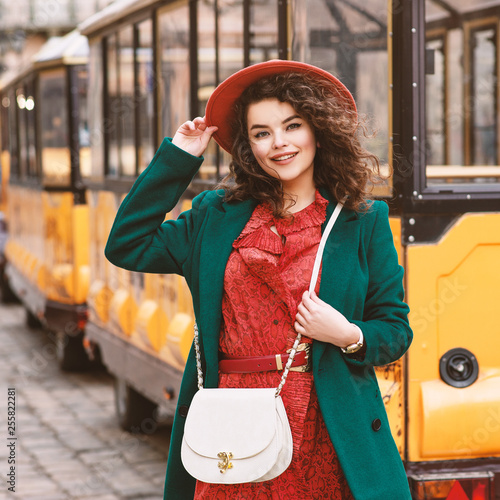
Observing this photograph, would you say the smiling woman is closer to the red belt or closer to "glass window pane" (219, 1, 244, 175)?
the red belt

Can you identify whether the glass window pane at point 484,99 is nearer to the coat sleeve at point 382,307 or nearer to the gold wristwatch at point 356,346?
the coat sleeve at point 382,307

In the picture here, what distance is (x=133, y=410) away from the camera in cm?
620

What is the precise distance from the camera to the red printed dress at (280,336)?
234 cm

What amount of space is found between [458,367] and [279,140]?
52.9 inches

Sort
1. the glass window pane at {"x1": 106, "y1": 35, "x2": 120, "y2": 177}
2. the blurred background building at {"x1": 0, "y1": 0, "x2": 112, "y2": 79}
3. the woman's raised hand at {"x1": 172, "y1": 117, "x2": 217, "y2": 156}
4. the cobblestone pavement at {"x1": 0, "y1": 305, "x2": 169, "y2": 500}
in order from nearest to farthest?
the woman's raised hand at {"x1": 172, "y1": 117, "x2": 217, "y2": 156}
the cobblestone pavement at {"x1": 0, "y1": 305, "x2": 169, "y2": 500}
the glass window pane at {"x1": 106, "y1": 35, "x2": 120, "y2": 177}
the blurred background building at {"x1": 0, "y1": 0, "x2": 112, "y2": 79}

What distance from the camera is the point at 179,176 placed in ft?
8.27

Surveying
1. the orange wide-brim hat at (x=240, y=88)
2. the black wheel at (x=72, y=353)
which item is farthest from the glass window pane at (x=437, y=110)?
the black wheel at (x=72, y=353)

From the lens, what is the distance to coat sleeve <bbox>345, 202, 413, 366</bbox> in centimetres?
231

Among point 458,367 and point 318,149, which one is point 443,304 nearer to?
point 458,367

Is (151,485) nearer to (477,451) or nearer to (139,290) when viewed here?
(139,290)

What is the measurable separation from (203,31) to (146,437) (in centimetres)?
277

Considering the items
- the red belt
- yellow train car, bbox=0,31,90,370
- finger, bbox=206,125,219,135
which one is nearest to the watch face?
the red belt

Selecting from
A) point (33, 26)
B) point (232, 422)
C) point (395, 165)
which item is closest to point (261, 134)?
point (232, 422)

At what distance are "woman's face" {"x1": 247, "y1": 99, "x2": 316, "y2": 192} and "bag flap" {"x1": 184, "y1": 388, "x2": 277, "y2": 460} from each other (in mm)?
549
